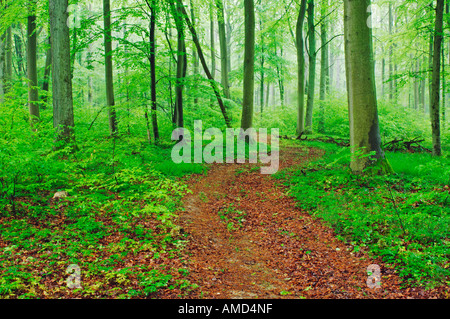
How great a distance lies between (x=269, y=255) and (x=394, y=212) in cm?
246

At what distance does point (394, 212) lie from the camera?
5172 millimetres

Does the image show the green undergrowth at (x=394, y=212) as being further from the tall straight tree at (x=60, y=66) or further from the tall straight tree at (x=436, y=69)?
the tall straight tree at (x=60, y=66)

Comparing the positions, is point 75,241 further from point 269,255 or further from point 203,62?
point 203,62

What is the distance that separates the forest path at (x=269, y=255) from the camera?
11.6 feet

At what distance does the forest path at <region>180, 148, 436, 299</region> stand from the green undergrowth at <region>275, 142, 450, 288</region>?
8.7 inches

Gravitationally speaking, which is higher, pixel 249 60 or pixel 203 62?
pixel 203 62

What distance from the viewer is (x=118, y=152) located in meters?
7.18

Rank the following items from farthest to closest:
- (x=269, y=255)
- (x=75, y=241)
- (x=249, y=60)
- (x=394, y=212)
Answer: (x=249, y=60), (x=394, y=212), (x=269, y=255), (x=75, y=241)

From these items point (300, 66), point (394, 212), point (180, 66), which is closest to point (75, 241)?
point (394, 212)

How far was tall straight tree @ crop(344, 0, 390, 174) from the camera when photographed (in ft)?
23.4

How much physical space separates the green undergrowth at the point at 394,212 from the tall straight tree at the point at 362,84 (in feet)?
2.37

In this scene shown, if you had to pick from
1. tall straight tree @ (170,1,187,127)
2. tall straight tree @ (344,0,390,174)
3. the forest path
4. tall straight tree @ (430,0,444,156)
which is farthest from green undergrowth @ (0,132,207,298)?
tall straight tree @ (430,0,444,156)

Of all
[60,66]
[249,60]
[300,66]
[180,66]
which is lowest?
[60,66]

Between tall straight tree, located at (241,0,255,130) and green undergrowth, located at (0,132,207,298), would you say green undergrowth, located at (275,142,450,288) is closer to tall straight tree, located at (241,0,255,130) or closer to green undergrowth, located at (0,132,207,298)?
green undergrowth, located at (0,132,207,298)
